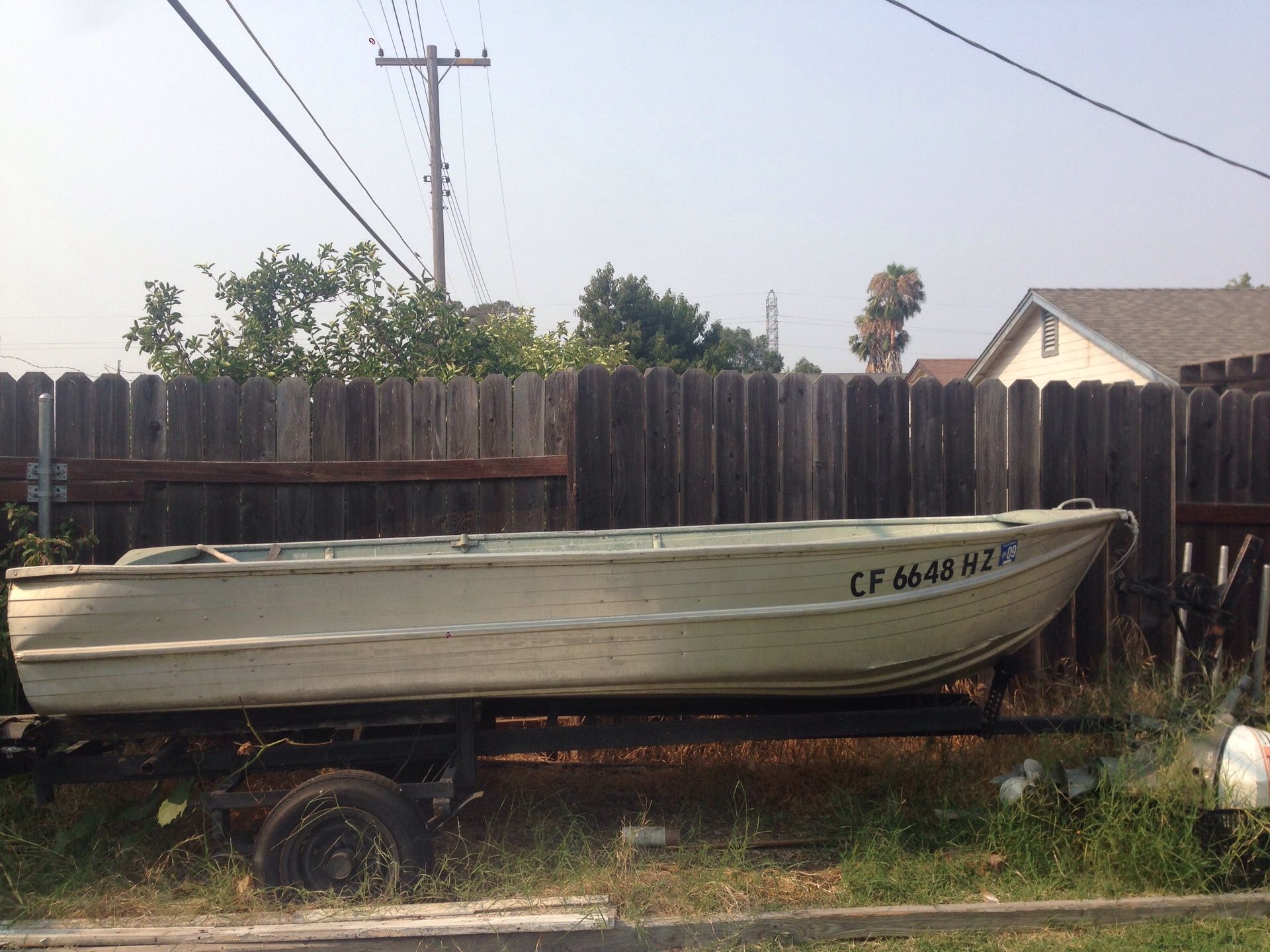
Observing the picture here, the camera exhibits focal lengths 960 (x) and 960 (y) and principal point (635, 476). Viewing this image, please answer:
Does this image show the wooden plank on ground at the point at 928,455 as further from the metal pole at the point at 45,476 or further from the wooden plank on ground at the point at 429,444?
the metal pole at the point at 45,476

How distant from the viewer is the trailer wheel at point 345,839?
3.69m

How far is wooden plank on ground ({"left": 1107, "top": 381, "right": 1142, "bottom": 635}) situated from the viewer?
18.8 ft

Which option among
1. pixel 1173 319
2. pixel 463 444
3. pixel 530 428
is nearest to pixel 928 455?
pixel 530 428

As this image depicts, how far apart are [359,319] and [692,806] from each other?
4.28m

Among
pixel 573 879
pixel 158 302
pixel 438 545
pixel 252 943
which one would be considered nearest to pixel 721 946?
pixel 573 879

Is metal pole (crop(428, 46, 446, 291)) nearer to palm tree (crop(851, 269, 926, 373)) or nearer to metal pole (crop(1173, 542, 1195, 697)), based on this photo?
metal pole (crop(1173, 542, 1195, 697))

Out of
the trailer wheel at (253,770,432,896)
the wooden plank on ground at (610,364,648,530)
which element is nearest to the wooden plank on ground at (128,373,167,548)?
the trailer wheel at (253,770,432,896)

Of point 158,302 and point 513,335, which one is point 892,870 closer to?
point 158,302

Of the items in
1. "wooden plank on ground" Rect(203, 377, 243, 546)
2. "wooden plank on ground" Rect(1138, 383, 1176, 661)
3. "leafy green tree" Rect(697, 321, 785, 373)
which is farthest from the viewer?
"leafy green tree" Rect(697, 321, 785, 373)

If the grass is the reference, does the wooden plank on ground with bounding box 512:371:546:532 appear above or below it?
above

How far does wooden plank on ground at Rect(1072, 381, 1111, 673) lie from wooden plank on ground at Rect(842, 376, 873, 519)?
3.98ft

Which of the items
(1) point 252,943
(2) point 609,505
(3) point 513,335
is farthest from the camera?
(3) point 513,335

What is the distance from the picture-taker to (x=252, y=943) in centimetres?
334

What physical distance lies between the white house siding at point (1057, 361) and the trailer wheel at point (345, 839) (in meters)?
12.0
